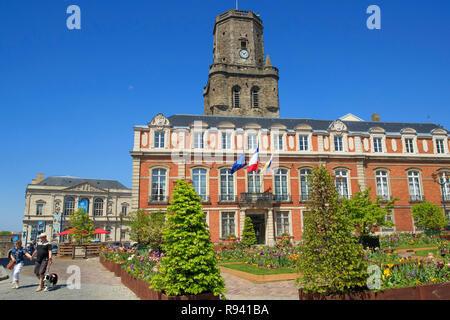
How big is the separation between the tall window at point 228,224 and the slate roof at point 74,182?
41685 millimetres

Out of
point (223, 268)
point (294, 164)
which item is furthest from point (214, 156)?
point (223, 268)

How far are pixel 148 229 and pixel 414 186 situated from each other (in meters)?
25.7

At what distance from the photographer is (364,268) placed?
756 cm

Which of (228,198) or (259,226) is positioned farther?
(259,226)

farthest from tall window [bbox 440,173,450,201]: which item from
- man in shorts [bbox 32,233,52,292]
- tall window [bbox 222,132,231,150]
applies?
man in shorts [bbox 32,233,52,292]

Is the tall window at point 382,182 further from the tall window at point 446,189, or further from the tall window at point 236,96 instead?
the tall window at point 236,96

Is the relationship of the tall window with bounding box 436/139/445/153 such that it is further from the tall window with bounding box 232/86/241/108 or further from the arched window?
the tall window with bounding box 232/86/241/108

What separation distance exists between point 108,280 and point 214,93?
32662 mm

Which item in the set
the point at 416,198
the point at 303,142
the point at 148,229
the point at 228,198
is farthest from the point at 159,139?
the point at 416,198

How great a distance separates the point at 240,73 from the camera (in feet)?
141

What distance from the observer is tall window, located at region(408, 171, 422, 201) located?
3086cm

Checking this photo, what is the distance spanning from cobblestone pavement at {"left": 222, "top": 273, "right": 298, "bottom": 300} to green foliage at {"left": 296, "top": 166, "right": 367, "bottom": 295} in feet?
7.56

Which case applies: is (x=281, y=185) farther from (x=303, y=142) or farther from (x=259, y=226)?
(x=303, y=142)
